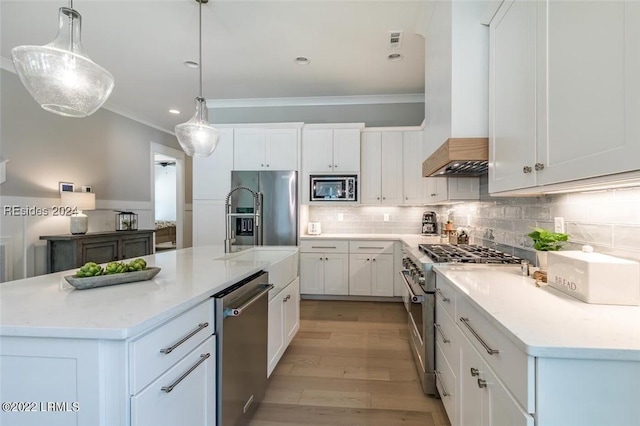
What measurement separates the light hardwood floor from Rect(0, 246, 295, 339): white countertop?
983mm

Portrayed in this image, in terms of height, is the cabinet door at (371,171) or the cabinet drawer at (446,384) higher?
the cabinet door at (371,171)

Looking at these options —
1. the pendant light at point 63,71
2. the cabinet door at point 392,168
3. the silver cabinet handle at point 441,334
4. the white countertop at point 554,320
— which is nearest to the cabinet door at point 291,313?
the silver cabinet handle at point 441,334

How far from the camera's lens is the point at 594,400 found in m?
0.85

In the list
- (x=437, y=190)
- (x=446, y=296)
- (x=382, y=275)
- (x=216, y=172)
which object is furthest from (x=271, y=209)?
(x=446, y=296)

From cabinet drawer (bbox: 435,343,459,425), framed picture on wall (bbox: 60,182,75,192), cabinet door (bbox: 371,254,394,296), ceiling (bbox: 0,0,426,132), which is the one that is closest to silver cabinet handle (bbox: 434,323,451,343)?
cabinet drawer (bbox: 435,343,459,425)

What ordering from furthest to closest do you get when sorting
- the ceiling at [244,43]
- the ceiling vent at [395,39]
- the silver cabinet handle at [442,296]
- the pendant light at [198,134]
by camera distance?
the ceiling vent at [395,39] < the ceiling at [244,43] < the pendant light at [198,134] < the silver cabinet handle at [442,296]

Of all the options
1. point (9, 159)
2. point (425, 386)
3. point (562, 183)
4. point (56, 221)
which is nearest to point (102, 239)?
point (56, 221)

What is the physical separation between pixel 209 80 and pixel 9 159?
236cm

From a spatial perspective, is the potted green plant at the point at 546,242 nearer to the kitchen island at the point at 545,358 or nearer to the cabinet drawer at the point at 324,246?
the kitchen island at the point at 545,358

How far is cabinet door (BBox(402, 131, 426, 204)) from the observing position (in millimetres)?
4398

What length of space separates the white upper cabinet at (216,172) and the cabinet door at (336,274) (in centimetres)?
175

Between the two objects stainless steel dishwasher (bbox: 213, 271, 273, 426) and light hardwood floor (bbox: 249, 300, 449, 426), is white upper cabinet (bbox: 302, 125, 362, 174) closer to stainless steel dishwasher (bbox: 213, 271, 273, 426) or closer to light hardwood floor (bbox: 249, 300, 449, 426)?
light hardwood floor (bbox: 249, 300, 449, 426)

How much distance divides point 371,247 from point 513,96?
9.35 ft

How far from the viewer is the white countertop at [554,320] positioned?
32.6 inches
